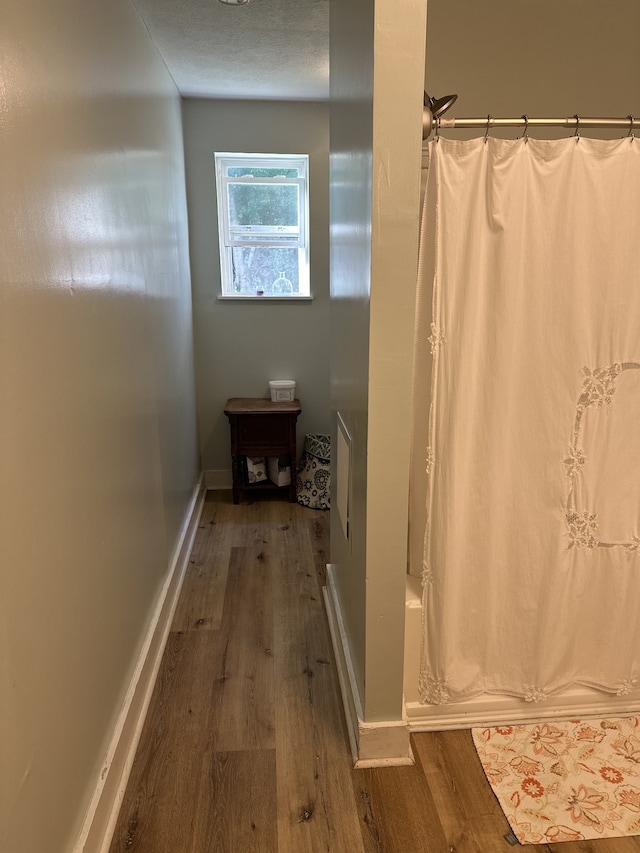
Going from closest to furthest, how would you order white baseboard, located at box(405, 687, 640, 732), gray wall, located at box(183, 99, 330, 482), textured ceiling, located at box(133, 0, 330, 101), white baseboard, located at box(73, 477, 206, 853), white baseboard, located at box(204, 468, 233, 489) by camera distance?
white baseboard, located at box(73, 477, 206, 853)
white baseboard, located at box(405, 687, 640, 732)
textured ceiling, located at box(133, 0, 330, 101)
gray wall, located at box(183, 99, 330, 482)
white baseboard, located at box(204, 468, 233, 489)

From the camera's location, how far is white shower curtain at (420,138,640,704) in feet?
5.27

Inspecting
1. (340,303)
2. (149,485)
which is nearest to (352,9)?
(340,303)

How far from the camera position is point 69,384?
4.46 feet

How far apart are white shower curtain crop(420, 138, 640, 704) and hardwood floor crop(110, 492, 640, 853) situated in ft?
0.98

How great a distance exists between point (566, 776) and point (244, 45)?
3030 millimetres

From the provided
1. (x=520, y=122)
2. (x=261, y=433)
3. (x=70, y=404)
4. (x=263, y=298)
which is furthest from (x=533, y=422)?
(x=263, y=298)

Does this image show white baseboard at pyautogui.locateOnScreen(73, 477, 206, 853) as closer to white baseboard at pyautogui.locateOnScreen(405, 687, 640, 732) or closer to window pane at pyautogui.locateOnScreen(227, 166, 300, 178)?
white baseboard at pyautogui.locateOnScreen(405, 687, 640, 732)

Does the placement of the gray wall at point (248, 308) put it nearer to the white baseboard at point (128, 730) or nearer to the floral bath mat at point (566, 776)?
the white baseboard at point (128, 730)

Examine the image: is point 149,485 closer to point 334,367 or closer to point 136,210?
point 334,367

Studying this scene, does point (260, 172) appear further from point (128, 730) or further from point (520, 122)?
point (128, 730)

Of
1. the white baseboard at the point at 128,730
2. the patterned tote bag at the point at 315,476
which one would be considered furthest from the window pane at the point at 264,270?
the white baseboard at the point at 128,730

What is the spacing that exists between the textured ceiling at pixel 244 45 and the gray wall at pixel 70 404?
23 centimetres

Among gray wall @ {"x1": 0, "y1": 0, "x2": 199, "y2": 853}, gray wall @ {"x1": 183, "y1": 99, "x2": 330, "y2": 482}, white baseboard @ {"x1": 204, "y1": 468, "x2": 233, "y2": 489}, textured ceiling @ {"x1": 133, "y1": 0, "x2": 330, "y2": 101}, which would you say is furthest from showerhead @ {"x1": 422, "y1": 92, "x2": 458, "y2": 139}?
white baseboard @ {"x1": 204, "y1": 468, "x2": 233, "y2": 489}

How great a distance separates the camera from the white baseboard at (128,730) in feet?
4.73
